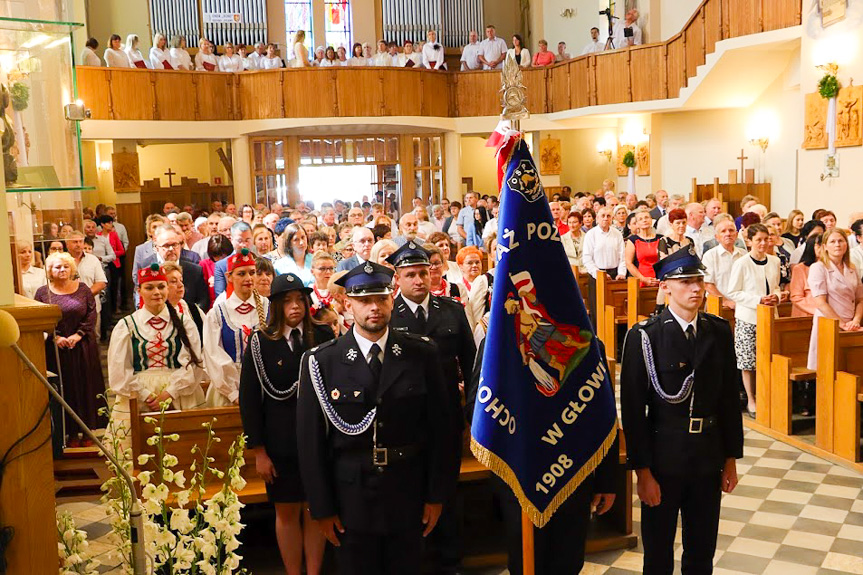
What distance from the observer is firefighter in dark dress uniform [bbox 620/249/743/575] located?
4012 millimetres

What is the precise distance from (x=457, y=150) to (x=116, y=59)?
7.05m

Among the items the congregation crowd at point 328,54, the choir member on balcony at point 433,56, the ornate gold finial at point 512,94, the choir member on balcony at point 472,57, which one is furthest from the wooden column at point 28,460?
the choir member on balcony at point 472,57

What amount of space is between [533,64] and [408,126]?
10.2ft

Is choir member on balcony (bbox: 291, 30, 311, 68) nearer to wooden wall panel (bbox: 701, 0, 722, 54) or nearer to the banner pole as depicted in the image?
wooden wall panel (bbox: 701, 0, 722, 54)

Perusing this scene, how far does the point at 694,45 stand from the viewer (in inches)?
623

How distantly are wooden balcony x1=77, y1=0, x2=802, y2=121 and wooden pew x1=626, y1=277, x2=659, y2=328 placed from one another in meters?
7.56

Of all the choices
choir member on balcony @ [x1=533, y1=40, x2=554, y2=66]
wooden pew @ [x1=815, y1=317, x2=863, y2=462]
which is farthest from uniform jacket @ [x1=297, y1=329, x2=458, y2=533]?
choir member on balcony @ [x1=533, y1=40, x2=554, y2=66]

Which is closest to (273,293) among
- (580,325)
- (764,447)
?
(580,325)

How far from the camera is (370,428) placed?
3631 mm

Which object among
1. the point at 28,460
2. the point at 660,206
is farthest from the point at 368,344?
the point at 660,206

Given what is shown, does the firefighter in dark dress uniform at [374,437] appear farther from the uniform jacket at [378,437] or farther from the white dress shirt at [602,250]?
the white dress shirt at [602,250]

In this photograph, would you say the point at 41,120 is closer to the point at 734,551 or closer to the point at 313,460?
the point at 313,460

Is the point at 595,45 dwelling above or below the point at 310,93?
above

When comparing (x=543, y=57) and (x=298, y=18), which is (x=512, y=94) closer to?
(x=543, y=57)
